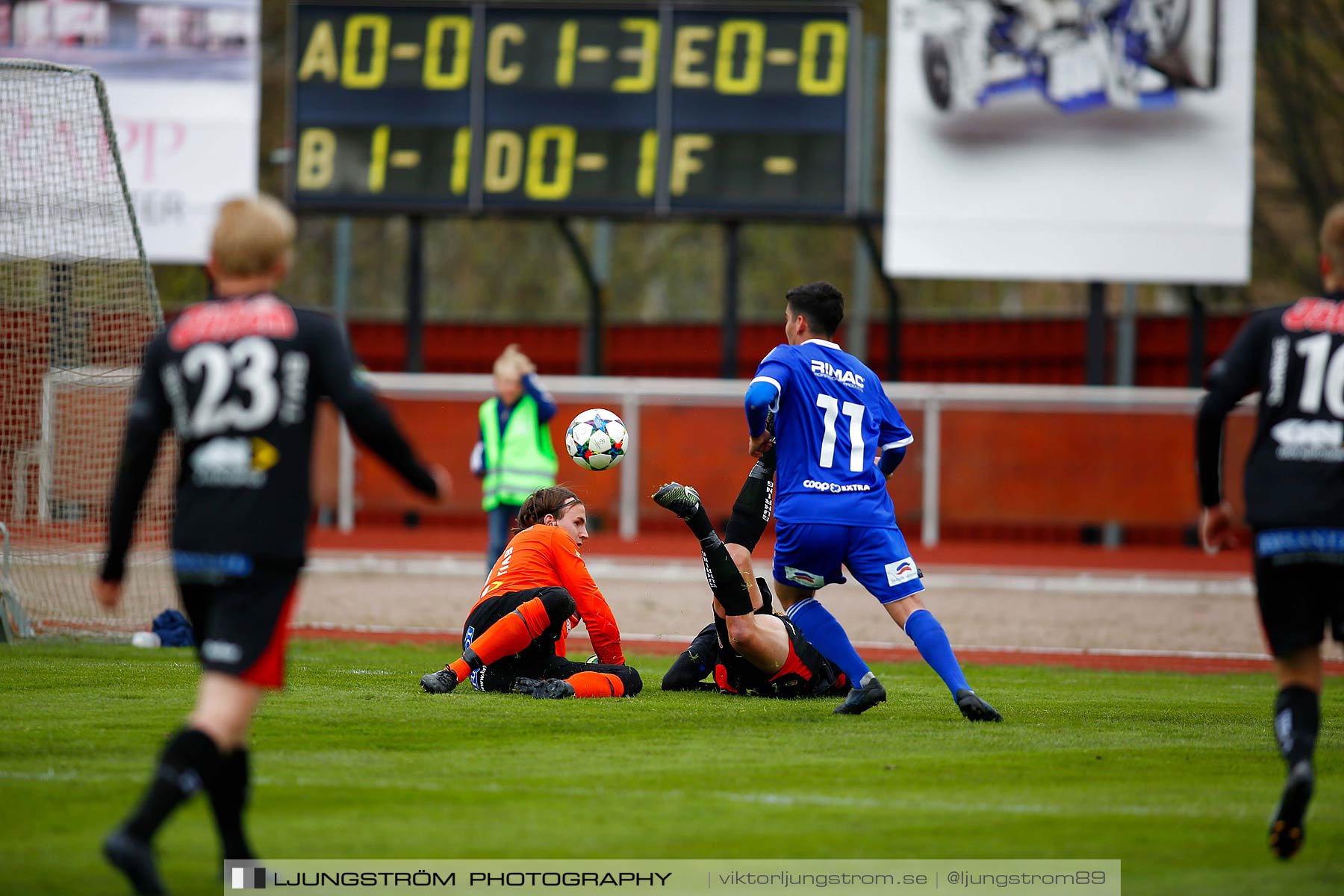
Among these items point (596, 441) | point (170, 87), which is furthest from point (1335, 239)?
point (170, 87)

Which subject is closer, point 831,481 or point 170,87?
point 831,481

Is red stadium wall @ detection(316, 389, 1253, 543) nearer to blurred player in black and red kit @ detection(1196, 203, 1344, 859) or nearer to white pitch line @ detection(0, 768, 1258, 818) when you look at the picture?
white pitch line @ detection(0, 768, 1258, 818)

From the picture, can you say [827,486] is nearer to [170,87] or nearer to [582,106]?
[582,106]

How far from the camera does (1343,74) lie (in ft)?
93.1

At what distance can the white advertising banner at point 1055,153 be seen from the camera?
1983 centimetres

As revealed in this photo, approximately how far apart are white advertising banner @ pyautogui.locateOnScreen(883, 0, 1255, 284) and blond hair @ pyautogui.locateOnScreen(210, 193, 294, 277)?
53.0 feet

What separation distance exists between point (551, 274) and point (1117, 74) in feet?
76.3

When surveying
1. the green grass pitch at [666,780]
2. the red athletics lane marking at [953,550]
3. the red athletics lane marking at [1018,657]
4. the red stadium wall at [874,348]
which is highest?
the red stadium wall at [874,348]

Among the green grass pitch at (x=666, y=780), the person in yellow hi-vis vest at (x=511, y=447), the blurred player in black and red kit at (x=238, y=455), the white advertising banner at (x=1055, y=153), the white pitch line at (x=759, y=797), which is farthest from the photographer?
the white advertising banner at (x=1055, y=153)

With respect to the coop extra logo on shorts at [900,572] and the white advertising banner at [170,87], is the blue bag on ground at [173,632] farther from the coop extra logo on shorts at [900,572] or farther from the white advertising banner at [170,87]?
the white advertising banner at [170,87]

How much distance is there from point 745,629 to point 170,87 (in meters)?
16.2

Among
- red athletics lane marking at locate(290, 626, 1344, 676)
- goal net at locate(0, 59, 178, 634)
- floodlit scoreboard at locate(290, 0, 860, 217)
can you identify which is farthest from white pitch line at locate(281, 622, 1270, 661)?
floodlit scoreboard at locate(290, 0, 860, 217)

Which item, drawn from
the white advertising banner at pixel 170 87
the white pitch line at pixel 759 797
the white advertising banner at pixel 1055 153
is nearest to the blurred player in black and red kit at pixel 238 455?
the white pitch line at pixel 759 797

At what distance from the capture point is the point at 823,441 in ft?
23.6
